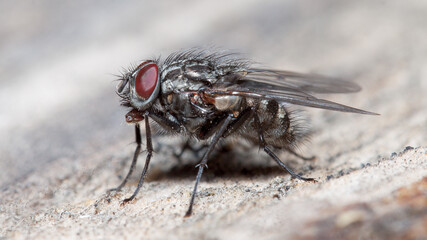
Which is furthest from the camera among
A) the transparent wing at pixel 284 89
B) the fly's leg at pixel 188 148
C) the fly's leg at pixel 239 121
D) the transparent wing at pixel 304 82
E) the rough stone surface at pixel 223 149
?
the fly's leg at pixel 188 148

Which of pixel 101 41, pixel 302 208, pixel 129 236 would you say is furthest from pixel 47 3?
pixel 302 208

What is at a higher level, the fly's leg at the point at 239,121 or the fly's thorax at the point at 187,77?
the fly's thorax at the point at 187,77

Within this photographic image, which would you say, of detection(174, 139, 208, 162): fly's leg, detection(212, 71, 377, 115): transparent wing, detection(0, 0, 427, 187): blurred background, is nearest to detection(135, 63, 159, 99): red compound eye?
detection(212, 71, 377, 115): transparent wing

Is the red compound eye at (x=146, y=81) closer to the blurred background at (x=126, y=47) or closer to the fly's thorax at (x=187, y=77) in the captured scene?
the fly's thorax at (x=187, y=77)

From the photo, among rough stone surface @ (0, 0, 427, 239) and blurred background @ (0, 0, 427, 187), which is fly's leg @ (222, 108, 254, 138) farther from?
blurred background @ (0, 0, 427, 187)

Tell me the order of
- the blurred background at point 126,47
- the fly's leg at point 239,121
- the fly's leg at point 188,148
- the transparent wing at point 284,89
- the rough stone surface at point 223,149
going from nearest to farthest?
1. the rough stone surface at point 223,149
2. the transparent wing at point 284,89
3. the fly's leg at point 239,121
4. the fly's leg at point 188,148
5. the blurred background at point 126,47

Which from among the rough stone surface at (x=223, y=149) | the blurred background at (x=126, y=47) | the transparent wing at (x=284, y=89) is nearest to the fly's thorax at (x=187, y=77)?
the transparent wing at (x=284, y=89)

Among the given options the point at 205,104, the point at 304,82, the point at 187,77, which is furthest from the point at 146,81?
the point at 304,82
